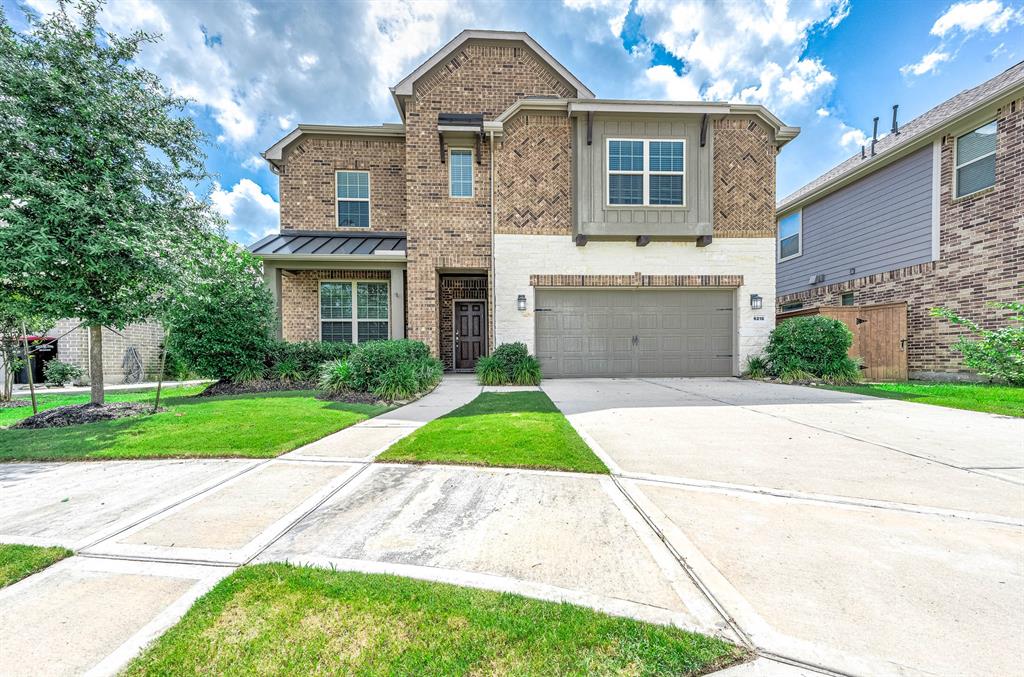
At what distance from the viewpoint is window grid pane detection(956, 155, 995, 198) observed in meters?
8.93

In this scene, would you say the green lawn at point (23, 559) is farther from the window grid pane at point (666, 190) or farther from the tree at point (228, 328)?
the window grid pane at point (666, 190)

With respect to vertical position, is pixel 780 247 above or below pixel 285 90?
below

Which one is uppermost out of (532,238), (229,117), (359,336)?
(229,117)

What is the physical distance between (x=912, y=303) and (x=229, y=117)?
23385 millimetres

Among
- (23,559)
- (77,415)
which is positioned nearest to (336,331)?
(77,415)

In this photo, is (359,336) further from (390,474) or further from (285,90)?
(285,90)

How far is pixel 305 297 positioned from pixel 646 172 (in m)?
9.35

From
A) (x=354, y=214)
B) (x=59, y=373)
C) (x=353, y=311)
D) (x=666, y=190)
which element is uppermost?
(x=666, y=190)

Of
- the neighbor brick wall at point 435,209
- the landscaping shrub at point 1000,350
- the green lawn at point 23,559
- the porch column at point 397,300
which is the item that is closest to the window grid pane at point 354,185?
the neighbor brick wall at point 435,209

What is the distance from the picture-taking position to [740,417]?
17.1 ft

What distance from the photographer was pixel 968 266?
30.2 ft

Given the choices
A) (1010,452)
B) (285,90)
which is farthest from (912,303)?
(285,90)

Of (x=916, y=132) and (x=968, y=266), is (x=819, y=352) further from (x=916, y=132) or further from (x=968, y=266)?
(x=916, y=132)

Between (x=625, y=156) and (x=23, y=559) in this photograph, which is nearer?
(x=23, y=559)
